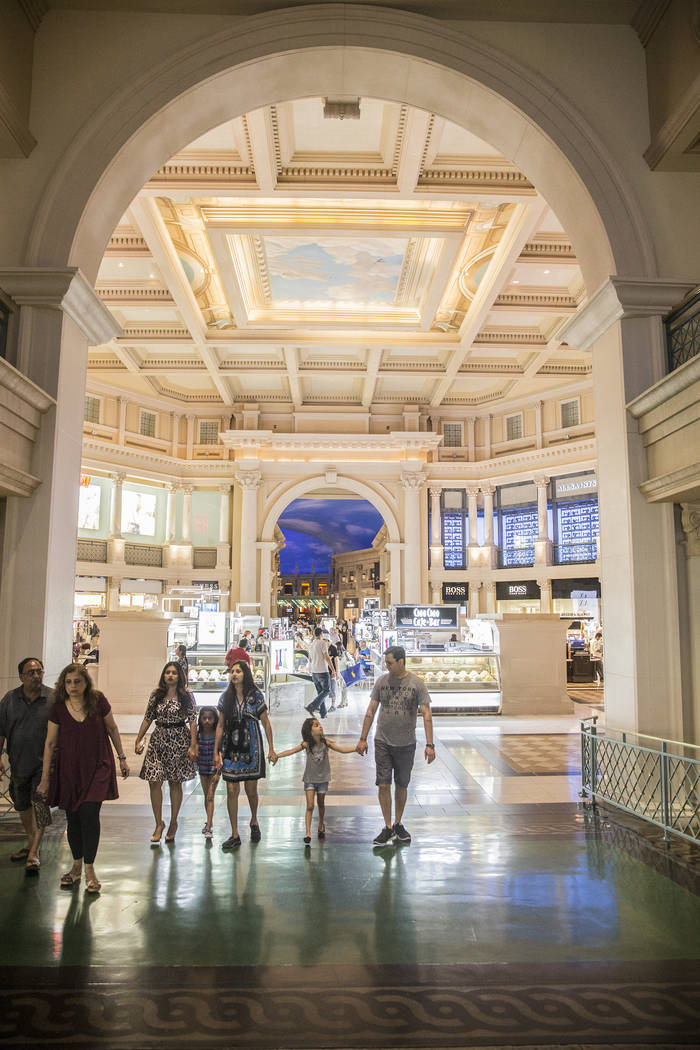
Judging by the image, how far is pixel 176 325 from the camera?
20.7 meters

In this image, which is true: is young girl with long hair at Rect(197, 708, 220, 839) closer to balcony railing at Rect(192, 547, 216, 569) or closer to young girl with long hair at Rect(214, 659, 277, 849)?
young girl with long hair at Rect(214, 659, 277, 849)

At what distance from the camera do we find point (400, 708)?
18.5 ft

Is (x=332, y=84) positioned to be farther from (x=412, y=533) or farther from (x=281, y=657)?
(x=412, y=533)

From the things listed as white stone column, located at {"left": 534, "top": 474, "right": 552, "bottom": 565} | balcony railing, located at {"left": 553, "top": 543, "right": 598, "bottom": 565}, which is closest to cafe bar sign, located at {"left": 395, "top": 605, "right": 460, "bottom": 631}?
balcony railing, located at {"left": 553, "top": 543, "right": 598, "bottom": 565}

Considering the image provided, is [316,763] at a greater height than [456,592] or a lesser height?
lesser

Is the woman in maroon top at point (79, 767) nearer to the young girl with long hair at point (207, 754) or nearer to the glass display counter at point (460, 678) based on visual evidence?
the young girl with long hair at point (207, 754)

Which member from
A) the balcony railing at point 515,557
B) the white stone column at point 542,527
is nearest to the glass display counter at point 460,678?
the white stone column at point 542,527

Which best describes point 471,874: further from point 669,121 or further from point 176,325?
point 176,325

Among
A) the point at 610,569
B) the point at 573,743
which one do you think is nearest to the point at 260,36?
the point at 610,569

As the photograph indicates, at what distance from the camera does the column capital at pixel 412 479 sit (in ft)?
89.1

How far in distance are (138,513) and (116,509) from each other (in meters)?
A: 1.22

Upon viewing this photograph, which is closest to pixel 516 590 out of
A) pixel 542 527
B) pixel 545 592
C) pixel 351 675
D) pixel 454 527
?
Answer: pixel 545 592

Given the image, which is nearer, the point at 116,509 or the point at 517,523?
the point at 116,509

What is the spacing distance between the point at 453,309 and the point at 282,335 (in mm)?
4916
